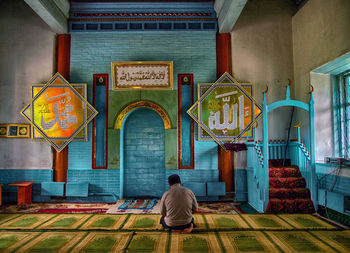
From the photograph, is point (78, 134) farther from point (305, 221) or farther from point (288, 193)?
point (305, 221)

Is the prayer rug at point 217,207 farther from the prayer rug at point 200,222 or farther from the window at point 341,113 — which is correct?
the window at point 341,113

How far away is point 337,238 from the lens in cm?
305

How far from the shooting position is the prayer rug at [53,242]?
2.74m

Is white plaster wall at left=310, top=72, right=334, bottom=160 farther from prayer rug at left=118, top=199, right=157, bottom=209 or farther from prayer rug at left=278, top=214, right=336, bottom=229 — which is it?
prayer rug at left=118, top=199, right=157, bottom=209

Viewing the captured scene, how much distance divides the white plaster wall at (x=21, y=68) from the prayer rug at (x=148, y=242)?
11.1ft

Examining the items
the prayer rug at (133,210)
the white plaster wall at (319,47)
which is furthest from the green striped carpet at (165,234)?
the white plaster wall at (319,47)

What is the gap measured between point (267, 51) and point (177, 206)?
442cm

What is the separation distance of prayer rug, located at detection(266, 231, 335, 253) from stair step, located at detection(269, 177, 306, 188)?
1.39 meters

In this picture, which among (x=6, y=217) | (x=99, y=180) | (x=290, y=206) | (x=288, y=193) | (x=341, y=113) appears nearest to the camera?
(x=6, y=217)

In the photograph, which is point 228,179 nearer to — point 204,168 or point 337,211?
point 204,168

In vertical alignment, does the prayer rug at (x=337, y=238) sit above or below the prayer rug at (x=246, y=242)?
below

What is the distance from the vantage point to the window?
4.74 metres

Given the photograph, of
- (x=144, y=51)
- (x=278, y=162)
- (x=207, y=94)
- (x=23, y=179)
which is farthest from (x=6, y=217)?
(x=278, y=162)

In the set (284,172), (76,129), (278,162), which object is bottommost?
(284,172)
